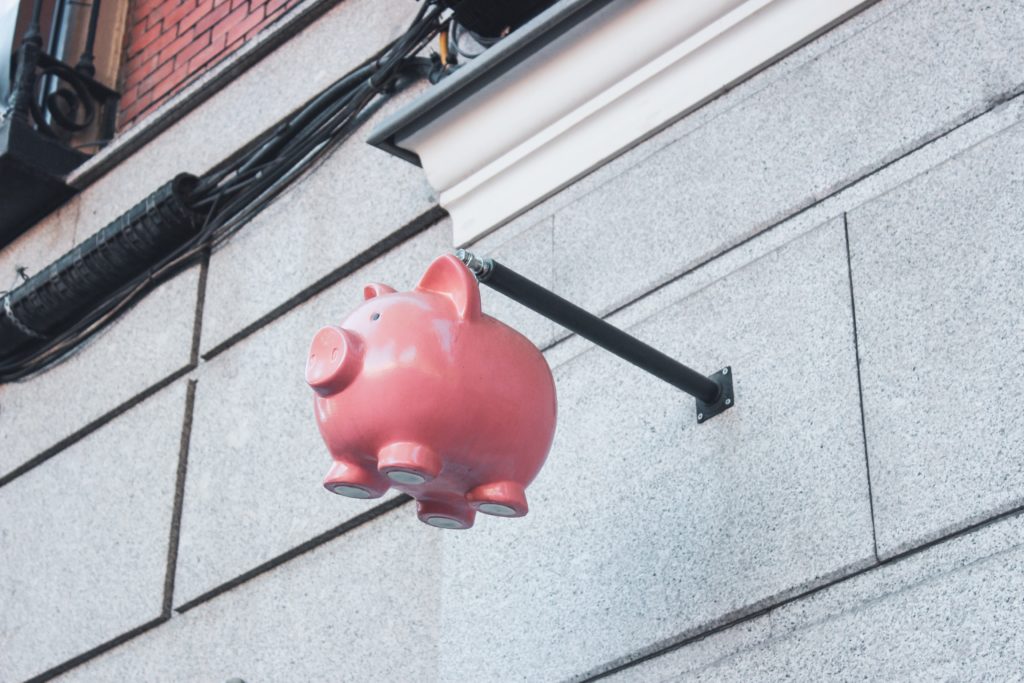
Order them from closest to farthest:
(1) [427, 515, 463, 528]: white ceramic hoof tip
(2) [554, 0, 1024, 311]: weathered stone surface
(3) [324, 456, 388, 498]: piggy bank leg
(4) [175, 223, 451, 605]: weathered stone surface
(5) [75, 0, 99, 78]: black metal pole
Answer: (3) [324, 456, 388, 498]: piggy bank leg < (1) [427, 515, 463, 528]: white ceramic hoof tip < (2) [554, 0, 1024, 311]: weathered stone surface < (4) [175, 223, 451, 605]: weathered stone surface < (5) [75, 0, 99, 78]: black metal pole

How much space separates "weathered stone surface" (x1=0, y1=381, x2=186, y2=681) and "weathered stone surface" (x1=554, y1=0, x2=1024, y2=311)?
1509 mm

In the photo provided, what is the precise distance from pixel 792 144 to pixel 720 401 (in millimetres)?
533

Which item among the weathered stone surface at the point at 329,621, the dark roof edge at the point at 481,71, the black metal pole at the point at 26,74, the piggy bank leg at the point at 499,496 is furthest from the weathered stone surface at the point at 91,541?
the piggy bank leg at the point at 499,496

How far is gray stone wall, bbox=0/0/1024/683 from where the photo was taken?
2799 mm

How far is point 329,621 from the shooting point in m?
3.96

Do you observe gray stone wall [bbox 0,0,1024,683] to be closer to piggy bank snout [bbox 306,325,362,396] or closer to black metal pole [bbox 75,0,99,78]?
piggy bank snout [bbox 306,325,362,396]

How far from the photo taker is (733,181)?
11.3ft

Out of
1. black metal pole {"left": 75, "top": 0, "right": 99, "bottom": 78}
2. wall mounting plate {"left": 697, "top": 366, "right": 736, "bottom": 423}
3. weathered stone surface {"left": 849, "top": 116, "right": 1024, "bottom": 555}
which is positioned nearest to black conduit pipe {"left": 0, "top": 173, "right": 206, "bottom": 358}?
black metal pole {"left": 75, "top": 0, "right": 99, "bottom": 78}

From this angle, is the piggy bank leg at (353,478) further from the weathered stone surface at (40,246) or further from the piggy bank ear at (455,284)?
the weathered stone surface at (40,246)

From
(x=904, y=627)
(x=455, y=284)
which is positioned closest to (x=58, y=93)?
(x=455, y=284)

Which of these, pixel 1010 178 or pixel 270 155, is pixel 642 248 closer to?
pixel 1010 178

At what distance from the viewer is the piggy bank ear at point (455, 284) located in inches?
107

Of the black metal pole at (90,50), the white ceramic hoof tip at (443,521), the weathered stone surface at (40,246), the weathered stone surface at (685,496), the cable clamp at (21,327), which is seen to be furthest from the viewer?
the black metal pole at (90,50)

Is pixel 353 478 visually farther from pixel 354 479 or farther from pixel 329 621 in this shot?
pixel 329 621
